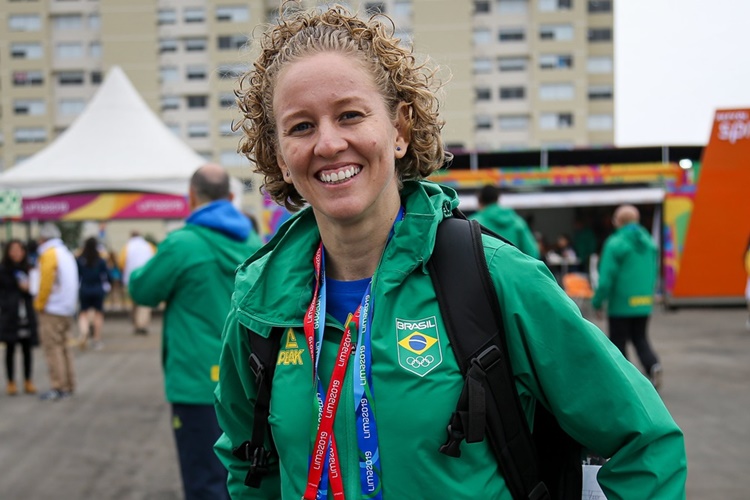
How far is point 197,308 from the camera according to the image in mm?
4504

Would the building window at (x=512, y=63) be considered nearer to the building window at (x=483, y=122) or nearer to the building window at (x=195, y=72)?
the building window at (x=483, y=122)

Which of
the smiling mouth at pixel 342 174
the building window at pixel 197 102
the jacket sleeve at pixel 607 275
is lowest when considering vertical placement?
the jacket sleeve at pixel 607 275

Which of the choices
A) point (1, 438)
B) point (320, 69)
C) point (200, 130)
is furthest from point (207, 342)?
point (200, 130)

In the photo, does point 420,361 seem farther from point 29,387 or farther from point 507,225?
point 29,387

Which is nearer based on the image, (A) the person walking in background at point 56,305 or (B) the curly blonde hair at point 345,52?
(B) the curly blonde hair at point 345,52

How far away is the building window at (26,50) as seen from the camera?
62.9 m

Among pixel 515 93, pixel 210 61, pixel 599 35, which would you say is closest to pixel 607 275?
pixel 515 93

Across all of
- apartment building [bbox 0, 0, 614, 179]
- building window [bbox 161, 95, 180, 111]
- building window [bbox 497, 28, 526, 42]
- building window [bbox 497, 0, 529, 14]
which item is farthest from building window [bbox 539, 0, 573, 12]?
building window [bbox 161, 95, 180, 111]

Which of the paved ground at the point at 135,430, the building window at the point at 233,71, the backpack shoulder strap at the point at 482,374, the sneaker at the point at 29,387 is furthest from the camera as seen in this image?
the sneaker at the point at 29,387

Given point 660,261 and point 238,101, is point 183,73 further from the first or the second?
point 238,101

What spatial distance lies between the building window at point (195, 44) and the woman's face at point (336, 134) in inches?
2505

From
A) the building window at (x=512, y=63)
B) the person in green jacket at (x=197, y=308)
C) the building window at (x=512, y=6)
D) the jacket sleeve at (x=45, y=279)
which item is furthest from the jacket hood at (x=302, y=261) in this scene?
the building window at (x=512, y=6)

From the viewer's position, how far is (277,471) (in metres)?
1.96

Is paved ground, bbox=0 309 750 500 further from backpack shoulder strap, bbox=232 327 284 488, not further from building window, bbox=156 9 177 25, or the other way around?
building window, bbox=156 9 177 25
